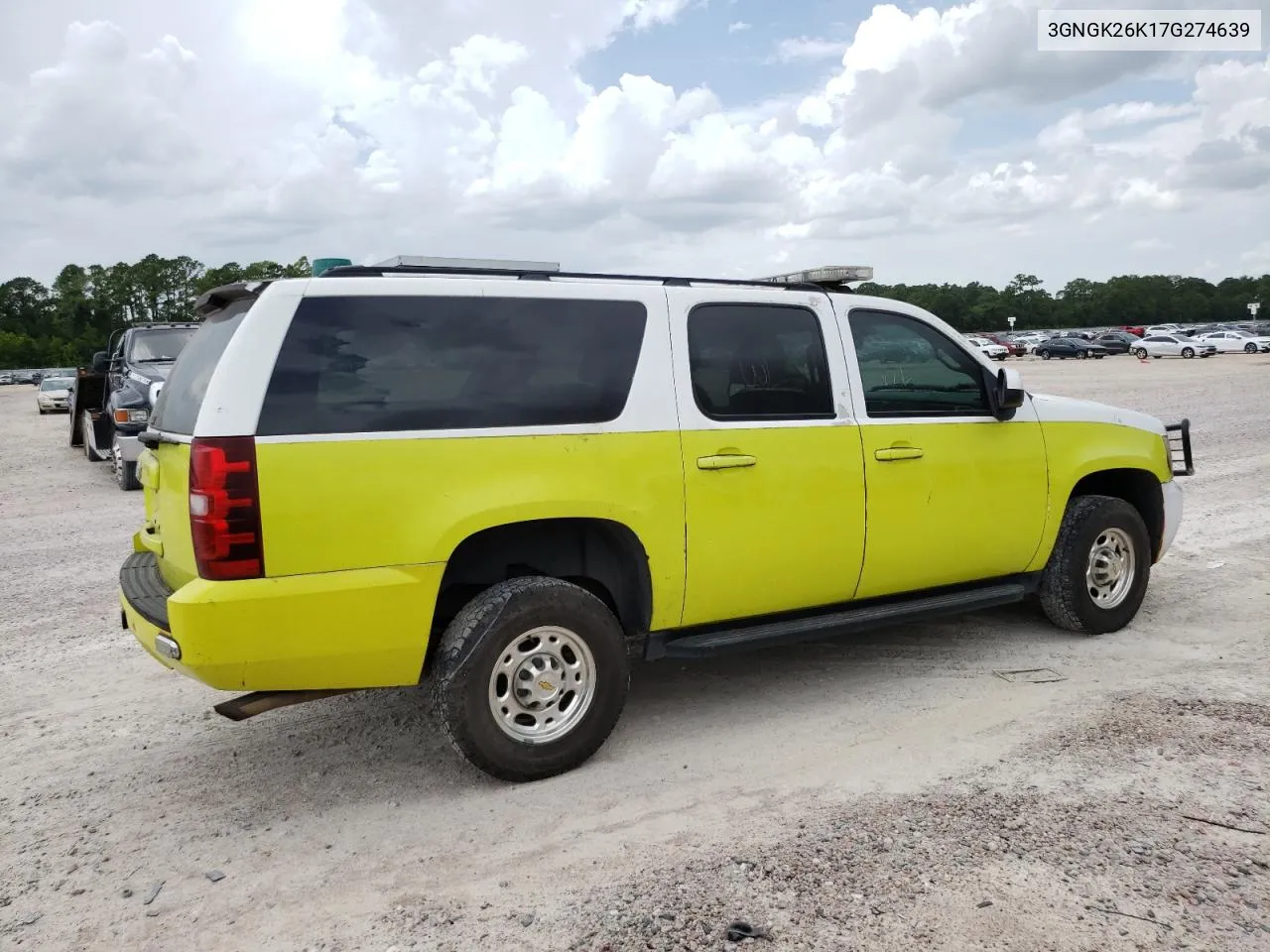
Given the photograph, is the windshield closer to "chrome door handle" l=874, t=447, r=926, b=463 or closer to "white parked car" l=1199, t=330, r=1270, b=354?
"chrome door handle" l=874, t=447, r=926, b=463

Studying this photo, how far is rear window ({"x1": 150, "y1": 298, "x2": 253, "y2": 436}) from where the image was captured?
3.77 metres

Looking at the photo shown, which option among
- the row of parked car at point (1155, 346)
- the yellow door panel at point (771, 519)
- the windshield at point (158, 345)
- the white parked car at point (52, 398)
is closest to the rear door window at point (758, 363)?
the yellow door panel at point (771, 519)

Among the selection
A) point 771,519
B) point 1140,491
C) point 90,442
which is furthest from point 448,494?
point 90,442

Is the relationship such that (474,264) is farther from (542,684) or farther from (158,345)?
(158,345)

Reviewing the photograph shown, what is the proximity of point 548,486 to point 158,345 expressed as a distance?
11823mm

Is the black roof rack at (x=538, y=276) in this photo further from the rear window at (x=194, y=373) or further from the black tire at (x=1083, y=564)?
the black tire at (x=1083, y=564)

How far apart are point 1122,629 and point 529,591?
375cm

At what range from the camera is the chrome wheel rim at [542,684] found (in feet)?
12.8

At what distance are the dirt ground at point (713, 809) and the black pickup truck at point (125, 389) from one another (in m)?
6.50

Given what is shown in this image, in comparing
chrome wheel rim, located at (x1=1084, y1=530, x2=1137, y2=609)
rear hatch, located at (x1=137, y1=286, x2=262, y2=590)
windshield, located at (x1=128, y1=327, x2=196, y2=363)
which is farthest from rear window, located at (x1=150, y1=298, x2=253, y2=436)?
windshield, located at (x1=128, y1=327, x2=196, y2=363)

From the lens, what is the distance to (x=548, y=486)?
154 inches

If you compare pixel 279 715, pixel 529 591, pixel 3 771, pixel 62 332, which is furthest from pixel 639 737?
pixel 62 332

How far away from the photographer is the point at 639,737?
4461 millimetres

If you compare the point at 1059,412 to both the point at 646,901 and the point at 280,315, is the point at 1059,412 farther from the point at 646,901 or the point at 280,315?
the point at 280,315
